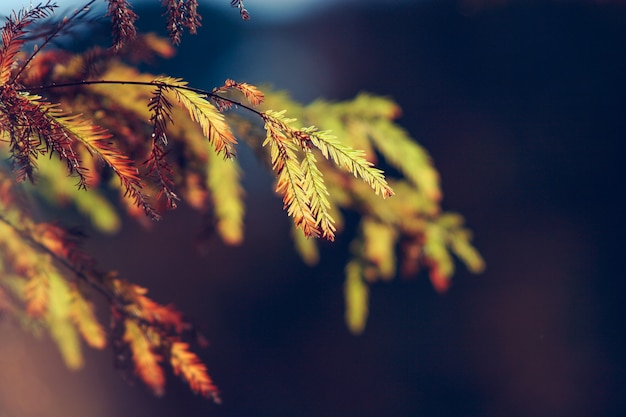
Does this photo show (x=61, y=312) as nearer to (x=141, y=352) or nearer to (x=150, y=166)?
(x=141, y=352)

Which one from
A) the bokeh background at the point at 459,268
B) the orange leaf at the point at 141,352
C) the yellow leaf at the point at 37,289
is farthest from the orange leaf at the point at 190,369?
the bokeh background at the point at 459,268

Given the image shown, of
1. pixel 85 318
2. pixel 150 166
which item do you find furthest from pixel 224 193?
pixel 150 166

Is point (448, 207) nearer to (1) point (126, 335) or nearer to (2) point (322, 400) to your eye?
(2) point (322, 400)

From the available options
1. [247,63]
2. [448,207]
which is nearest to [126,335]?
[448,207]

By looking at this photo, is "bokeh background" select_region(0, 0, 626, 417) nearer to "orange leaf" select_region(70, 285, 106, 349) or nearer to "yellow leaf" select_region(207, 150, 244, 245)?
"yellow leaf" select_region(207, 150, 244, 245)

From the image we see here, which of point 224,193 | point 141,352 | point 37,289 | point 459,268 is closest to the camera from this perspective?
point 141,352
